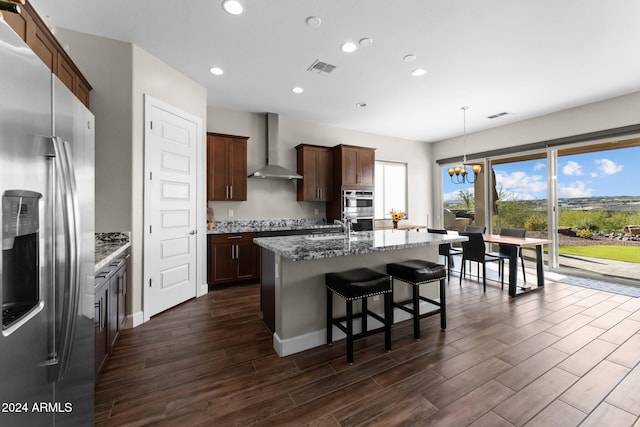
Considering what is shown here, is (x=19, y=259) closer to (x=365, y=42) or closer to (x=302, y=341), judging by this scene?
(x=302, y=341)

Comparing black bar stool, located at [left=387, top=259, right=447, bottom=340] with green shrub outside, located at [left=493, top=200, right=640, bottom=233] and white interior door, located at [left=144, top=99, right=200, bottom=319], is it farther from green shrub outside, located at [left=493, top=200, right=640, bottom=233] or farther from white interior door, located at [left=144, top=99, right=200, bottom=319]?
green shrub outside, located at [left=493, top=200, right=640, bottom=233]

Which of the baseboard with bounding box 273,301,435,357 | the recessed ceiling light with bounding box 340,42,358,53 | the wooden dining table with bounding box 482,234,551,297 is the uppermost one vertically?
the recessed ceiling light with bounding box 340,42,358,53

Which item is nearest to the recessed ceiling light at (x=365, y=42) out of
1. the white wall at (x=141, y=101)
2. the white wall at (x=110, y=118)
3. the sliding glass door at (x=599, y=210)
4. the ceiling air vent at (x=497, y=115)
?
the white wall at (x=141, y=101)

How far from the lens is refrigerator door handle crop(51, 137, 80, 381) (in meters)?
0.95

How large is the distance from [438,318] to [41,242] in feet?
10.8

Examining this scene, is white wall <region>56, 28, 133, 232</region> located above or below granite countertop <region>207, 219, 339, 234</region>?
above

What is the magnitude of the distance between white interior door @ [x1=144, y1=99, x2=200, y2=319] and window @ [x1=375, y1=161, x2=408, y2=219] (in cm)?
443

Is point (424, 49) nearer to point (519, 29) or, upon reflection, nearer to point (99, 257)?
point (519, 29)

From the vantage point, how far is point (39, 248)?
86cm

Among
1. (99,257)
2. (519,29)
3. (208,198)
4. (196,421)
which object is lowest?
(196,421)

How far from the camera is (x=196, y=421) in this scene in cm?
160

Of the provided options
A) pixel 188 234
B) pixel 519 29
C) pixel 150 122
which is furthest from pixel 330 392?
pixel 519 29

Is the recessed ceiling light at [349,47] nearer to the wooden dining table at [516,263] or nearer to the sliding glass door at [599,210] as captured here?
the wooden dining table at [516,263]

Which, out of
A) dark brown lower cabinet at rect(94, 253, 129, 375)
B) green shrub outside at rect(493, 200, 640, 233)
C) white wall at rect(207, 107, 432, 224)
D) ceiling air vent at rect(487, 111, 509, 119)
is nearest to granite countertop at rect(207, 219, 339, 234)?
white wall at rect(207, 107, 432, 224)
